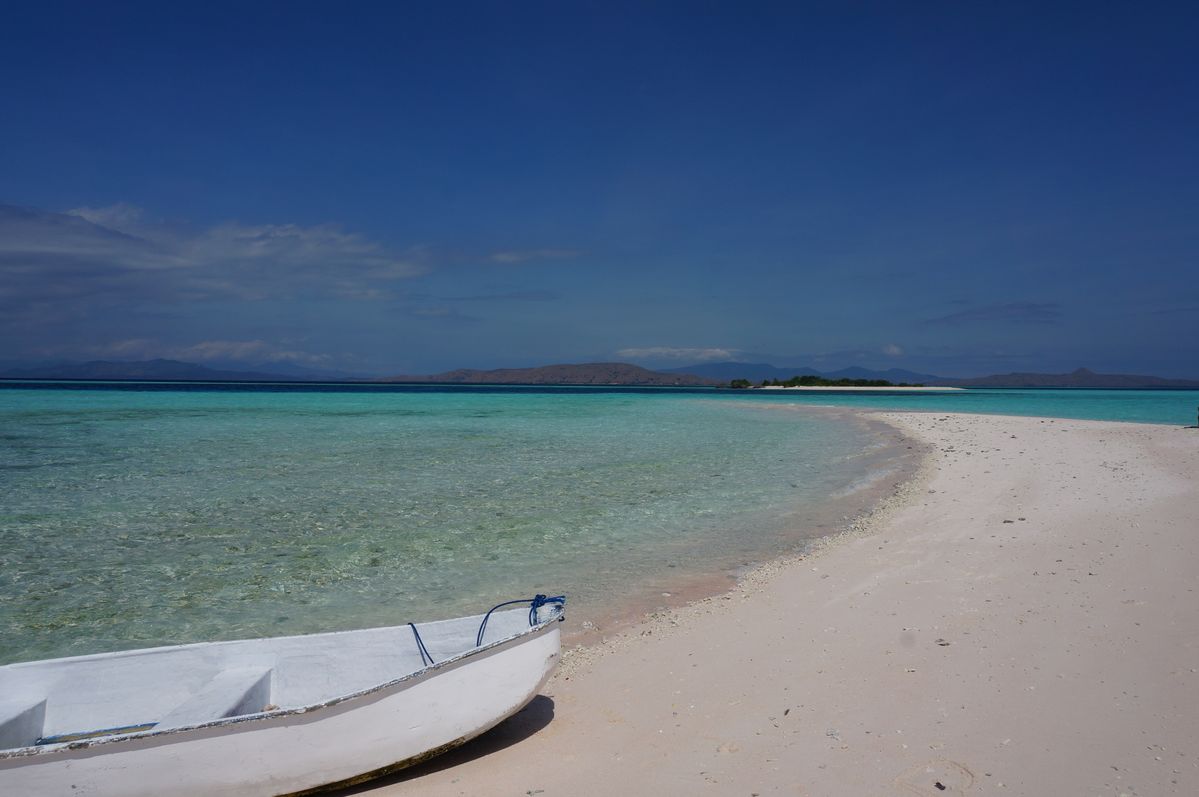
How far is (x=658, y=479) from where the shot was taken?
15961 millimetres

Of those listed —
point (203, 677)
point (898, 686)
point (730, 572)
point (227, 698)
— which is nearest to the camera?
point (227, 698)

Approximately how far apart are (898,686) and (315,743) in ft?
12.8

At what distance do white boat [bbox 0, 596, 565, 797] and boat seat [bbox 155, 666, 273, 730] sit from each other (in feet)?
0.04

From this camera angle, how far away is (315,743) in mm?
3736

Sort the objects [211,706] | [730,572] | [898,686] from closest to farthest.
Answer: [211,706] → [898,686] → [730,572]

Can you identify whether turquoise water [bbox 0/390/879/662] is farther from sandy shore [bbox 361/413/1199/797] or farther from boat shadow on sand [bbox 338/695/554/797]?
boat shadow on sand [bbox 338/695/554/797]

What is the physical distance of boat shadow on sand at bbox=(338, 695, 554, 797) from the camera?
405 centimetres

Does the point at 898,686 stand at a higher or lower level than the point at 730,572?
higher

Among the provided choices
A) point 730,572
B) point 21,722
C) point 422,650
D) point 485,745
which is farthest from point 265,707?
point 730,572

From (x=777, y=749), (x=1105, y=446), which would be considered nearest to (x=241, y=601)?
(x=777, y=749)

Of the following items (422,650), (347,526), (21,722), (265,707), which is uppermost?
(422,650)

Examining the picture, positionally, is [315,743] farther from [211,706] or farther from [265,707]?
[265,707]

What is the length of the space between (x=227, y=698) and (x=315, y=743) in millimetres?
810

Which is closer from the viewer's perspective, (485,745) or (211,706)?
(211,706)
